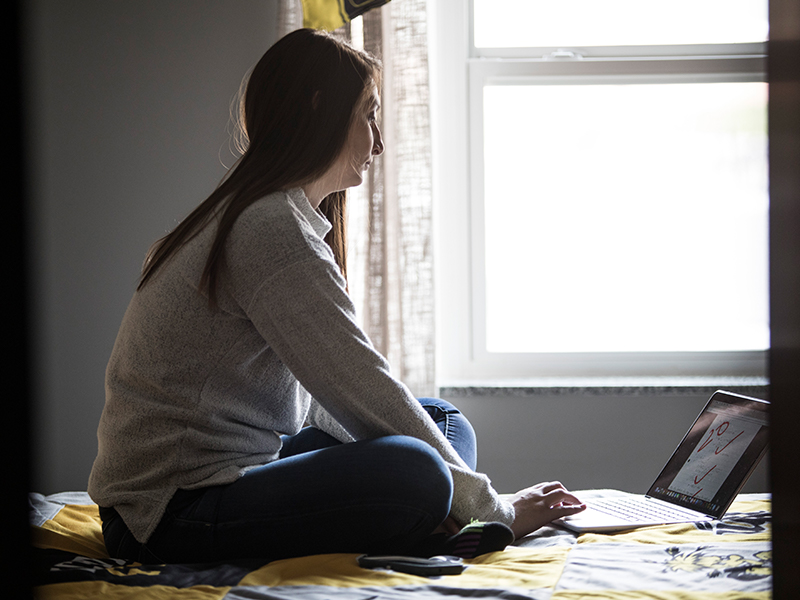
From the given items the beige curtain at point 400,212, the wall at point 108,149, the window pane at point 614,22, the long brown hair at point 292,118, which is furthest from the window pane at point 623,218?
the long brown hair at point 292,118

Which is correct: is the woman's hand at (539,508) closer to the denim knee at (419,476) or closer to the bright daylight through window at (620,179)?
the denim knee at (419,476)

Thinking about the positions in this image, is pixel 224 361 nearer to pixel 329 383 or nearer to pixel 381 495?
pixel 329 383

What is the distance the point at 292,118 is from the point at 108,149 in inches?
49.3

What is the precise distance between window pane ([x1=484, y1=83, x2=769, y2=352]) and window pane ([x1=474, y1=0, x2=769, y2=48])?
0.50 feet

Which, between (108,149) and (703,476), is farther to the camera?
(108,149)

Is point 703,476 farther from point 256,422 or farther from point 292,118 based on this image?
point 292,118

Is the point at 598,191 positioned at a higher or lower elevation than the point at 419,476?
higher

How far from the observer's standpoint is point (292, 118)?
1138 millimetres

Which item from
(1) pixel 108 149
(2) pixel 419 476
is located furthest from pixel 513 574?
(1) pixel 108 149

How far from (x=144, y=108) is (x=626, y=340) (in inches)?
63.8

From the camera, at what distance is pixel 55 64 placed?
2.16 metres

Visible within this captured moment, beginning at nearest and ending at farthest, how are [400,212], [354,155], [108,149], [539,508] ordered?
[539,508] < [354,155] < [400,212] < [108,149]

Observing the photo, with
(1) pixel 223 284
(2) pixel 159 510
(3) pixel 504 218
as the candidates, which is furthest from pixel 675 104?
(2) pixel 159 510

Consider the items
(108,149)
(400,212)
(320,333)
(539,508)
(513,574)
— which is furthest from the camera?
(108,149)
